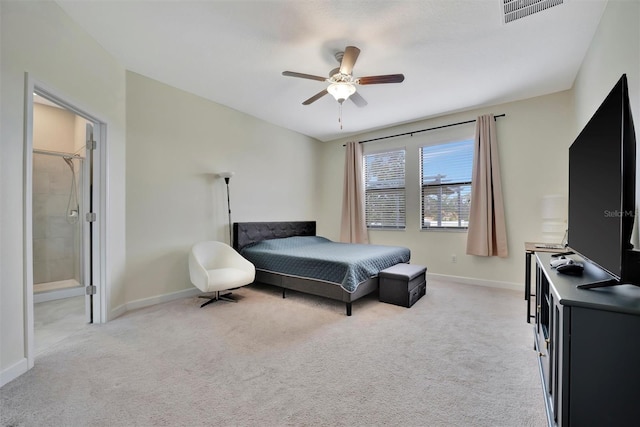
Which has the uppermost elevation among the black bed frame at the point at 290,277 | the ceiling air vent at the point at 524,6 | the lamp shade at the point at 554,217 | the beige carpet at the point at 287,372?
the ceiling air vent at the point at 524,6

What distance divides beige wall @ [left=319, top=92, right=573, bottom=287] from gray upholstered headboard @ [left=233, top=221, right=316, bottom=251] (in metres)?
1.89

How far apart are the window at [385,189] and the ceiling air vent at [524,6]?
283 centimetres

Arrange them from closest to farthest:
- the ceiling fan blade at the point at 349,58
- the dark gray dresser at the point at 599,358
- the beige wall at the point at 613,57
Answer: the dark gray dresser at the point at 599,358 → the beige wall at the point at 613,57 → the ceiling fan blade at the point at 349,58

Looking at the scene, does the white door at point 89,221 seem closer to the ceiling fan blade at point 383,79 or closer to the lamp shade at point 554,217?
the ceiling fan blade at point 383,79

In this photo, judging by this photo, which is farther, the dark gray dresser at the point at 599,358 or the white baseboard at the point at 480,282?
the white baseboard at the point at 480,282

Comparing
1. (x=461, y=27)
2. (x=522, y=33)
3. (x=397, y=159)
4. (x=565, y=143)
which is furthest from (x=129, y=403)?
(x=565, y=143)

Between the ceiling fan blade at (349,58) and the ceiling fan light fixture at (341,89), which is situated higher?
the ceiling fan blade at (349,58)

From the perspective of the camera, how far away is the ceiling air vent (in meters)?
2.01

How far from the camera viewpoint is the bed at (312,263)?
9.76ft

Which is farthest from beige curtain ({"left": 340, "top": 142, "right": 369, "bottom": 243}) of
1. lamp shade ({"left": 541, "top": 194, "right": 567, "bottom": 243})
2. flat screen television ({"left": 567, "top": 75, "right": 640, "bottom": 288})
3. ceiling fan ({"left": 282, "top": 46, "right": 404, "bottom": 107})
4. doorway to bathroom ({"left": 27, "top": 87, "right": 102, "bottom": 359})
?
doorway to bathroom ({"left": 27, "top": 87, "right": 102, "bottom": 359})

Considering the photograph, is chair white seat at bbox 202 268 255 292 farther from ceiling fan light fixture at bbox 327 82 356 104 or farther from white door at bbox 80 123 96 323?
ceiling fan light fixture at bbox 327 82 356 104

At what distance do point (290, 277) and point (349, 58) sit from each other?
8.24 ft

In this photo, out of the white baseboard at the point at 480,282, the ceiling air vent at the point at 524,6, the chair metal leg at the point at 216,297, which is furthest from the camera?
the white baseboard at the point at 480,282

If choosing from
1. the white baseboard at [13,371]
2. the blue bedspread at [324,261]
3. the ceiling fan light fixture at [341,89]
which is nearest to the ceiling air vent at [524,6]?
the ceiling fan light fixture at [341,89]
